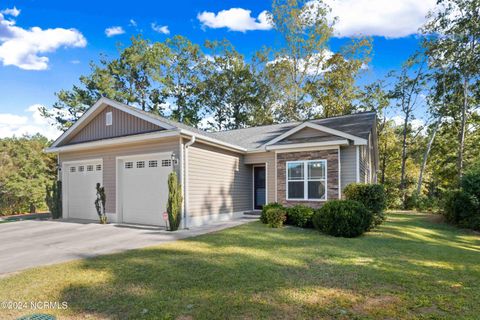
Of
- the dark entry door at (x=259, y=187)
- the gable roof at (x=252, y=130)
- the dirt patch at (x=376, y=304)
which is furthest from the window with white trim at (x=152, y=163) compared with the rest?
the dirt patch at (x=376, y=304)

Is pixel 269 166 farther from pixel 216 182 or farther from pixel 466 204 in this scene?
pixel 466 204

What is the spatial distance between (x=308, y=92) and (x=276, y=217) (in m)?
18.6

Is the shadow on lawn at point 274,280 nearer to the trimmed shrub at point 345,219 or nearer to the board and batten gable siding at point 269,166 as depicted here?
the trimmed shrub at point 345,219

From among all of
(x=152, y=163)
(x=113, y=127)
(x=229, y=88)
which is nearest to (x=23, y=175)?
(x=113, y=127)

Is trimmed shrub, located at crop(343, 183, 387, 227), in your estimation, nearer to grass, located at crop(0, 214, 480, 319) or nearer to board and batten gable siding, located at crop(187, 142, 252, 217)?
grass, located at crop(0, 214, 480, 319)

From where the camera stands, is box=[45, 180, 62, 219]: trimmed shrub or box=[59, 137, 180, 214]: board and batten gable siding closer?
box=[59, 137, 180, 214]: board and batten gable siding

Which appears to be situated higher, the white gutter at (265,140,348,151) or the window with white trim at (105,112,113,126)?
the window with white trim at (105,112,113,126)

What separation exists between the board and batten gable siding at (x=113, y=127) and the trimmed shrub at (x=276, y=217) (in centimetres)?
497

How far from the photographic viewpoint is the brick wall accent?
34.8 feet

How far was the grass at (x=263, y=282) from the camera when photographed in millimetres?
3445

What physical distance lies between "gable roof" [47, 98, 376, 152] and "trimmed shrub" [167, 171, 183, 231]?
5.09ft

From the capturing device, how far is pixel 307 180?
440 inches

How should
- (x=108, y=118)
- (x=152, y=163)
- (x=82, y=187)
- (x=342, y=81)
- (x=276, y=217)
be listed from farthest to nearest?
1. (x=342, y=81)
2. (x=82, y=187)
3. (x=108, y=118)
4. (x=152, y=163)
5. (x=276, y=217)

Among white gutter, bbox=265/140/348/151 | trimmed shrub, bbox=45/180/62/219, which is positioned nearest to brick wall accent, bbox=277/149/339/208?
white gutter, bbox=265/140/348/151
